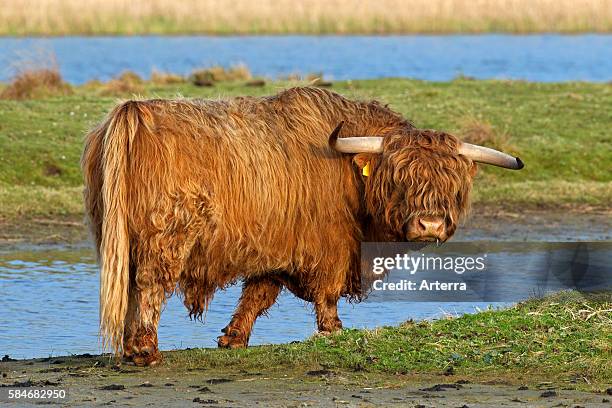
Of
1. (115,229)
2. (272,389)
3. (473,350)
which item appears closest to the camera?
(272,389)

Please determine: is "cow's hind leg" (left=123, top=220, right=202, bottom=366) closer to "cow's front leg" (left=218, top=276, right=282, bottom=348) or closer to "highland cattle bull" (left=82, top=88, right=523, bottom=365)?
"highland cattle bull" (left=82, top=88, right=523, bottom=365)

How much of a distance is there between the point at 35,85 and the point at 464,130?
261 inches

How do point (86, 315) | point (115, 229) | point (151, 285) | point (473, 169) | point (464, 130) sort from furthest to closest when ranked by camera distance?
point (464, 130) → point (86, 315) → point (473, 169) → point (151, 285) → point (115, 229)

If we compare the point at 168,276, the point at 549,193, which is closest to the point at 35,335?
the point at 168,276

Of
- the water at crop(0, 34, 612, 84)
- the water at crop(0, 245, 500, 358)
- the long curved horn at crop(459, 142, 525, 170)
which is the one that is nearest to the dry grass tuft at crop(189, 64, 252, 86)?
the water at crop(0, 34, 612, 84)

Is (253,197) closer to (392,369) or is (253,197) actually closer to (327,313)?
(327,313)

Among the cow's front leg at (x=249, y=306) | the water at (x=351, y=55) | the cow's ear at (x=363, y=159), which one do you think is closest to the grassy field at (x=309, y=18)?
the water at (x=351, y=55)

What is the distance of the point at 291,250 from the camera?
23.5 feet

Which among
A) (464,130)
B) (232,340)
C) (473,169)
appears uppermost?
(473,169)

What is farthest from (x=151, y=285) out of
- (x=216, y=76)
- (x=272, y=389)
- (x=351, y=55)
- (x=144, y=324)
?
(x=351, y=55)

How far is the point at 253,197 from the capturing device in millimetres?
6898

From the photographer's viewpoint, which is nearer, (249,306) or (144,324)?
(144,324)

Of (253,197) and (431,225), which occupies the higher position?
(253,197)

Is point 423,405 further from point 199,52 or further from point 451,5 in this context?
point 451,5
